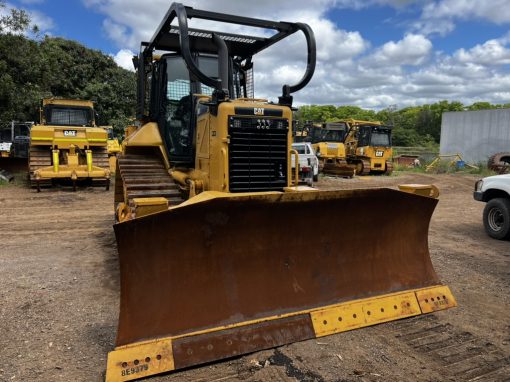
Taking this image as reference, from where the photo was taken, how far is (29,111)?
66.1 ft

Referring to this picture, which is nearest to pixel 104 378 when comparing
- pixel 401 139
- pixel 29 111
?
pixel 29 111

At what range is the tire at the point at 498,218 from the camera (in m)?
7.63

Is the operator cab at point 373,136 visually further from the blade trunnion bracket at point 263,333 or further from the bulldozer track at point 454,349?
the bulldozer track at point 454,349

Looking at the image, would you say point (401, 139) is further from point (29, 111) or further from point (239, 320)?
point (239, 320)

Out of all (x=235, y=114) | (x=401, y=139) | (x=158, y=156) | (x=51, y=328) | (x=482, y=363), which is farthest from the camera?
(x=401, y=139)

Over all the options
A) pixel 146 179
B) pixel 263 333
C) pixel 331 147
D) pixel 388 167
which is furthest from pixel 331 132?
pixel 263 333

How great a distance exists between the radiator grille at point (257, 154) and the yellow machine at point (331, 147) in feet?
56.2

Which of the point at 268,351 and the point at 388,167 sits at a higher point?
the point at 388,167

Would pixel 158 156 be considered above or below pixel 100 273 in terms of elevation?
above

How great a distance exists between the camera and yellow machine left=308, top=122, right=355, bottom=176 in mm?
22039

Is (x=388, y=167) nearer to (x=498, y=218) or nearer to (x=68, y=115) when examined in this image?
(x=498, y=218)

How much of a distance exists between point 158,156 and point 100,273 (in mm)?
1778

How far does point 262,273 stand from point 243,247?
0.29 metres

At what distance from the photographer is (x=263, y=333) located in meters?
3.55
